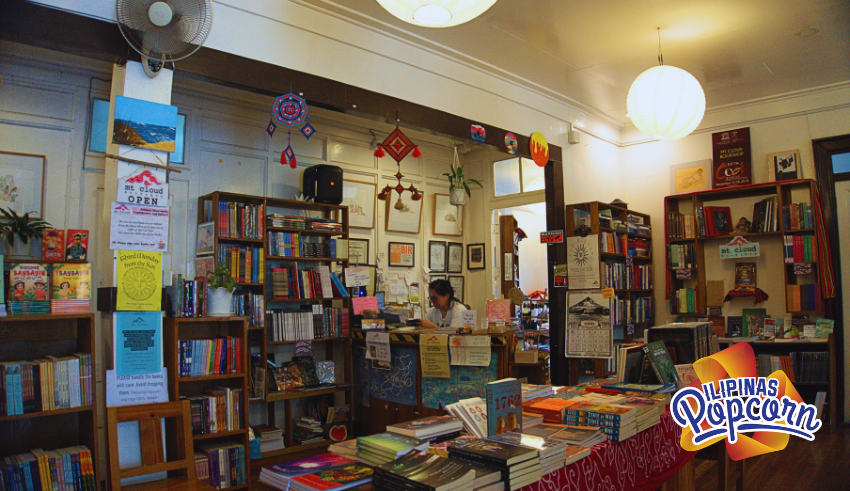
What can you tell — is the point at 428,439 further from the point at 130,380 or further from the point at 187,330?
the point at 187,330

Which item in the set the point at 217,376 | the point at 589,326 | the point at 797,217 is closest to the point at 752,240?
the point at 797,217

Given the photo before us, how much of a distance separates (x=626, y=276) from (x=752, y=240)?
1.46 m

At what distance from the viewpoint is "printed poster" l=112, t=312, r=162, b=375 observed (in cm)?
303

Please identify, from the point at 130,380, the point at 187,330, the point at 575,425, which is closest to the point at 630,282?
the point at 575,425

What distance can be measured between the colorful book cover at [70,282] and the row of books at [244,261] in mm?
1703

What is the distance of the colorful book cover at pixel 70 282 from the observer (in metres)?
3.10

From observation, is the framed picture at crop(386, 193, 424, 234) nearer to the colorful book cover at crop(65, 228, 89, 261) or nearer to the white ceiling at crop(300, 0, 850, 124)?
the white ceiling at crop(300, 0, 850, 124)

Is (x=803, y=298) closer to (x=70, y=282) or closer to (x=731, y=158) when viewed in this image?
(x=731, y=158)

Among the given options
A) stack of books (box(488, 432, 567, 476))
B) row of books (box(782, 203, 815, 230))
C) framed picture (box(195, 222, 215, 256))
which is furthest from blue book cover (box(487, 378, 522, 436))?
row of books (box(782, 203, 815, 230))

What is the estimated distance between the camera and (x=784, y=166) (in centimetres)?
609

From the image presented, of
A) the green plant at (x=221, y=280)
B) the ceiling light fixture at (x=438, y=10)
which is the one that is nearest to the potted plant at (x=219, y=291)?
the green plant at (x=221, y=280)

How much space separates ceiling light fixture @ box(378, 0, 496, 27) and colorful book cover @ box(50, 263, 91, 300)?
2.30 metres

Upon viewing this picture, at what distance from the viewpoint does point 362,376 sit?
5418 mm

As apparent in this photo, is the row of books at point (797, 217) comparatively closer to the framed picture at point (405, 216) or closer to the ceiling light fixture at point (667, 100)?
the ceiling light fixture at point (667, 100)
